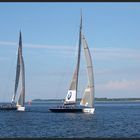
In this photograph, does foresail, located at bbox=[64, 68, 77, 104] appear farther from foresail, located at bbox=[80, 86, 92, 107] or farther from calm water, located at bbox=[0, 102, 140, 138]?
calm water, located at bbox=[0, 102, 140, 138]

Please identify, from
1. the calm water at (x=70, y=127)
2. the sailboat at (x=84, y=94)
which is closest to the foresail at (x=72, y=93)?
the sailboat at (x=84, y=94)

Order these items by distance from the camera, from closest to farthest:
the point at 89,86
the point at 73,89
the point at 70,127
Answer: the point at 70,127 < the point at 89,86 < the point at 73,89

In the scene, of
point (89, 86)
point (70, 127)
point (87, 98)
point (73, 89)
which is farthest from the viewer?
point (73, 89)

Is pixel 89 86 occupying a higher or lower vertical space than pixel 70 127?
higher

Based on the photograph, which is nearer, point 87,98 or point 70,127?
point 70,127

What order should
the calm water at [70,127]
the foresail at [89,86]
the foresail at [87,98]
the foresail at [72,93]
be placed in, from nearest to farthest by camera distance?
the calm water at [70,127] → the foresail at [89,86] → the foresail at [87,98] → the foresail at [72,93]

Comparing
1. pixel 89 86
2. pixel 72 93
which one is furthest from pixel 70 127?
pixel 72 93

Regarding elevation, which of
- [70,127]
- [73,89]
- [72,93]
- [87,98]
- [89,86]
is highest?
[89,86]

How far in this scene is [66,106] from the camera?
86.4 meters

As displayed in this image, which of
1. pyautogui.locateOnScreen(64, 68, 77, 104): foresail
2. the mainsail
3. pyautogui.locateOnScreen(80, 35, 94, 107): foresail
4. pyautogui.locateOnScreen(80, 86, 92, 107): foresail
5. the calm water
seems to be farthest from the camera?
pyautogui.locateOnScreen(64, 68, 77, 104): foresail

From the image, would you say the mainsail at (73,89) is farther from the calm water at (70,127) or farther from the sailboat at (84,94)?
the calm water at (70,127)

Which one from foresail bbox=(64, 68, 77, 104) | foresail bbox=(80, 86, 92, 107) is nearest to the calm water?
foresail bbox=(80, 86, 92, 107)

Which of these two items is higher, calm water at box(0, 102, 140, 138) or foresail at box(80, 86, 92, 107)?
foresail at box(80, 86, 92, 107)

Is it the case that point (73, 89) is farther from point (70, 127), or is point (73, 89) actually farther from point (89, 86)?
point (70, 127)
